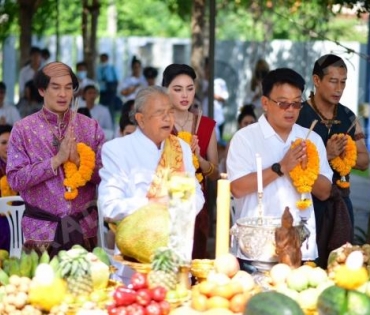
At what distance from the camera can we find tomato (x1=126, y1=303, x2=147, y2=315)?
4.08 metres

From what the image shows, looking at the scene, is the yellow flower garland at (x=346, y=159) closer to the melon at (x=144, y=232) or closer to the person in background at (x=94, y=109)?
the melon at (x=144, y=232)

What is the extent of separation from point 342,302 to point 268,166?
149 cm

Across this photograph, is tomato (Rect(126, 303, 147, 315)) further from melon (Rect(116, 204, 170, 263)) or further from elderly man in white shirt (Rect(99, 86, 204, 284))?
elderly man in white shirt (Rect(99, 86, 204, 284))

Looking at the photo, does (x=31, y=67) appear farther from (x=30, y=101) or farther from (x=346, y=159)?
(x=346, y=159)

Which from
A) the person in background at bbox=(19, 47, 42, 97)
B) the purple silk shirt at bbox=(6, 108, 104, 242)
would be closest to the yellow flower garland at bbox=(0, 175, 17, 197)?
the purple silk shirt at bbox=(6, 108, 104, 242)

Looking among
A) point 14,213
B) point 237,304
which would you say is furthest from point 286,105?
point 14,213

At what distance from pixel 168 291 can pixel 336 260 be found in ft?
3.28

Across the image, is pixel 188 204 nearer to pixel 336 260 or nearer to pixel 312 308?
pixel 312 308

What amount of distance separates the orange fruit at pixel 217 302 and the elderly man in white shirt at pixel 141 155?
75cm

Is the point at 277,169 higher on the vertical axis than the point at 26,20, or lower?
lower

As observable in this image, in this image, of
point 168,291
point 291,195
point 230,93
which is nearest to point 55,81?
point 291,195

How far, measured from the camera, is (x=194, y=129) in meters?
6.21

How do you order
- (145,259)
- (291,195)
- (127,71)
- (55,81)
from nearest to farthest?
(145,259) < (291,195) < (55,81) < (127,71)

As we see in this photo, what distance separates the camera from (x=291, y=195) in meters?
5.35
